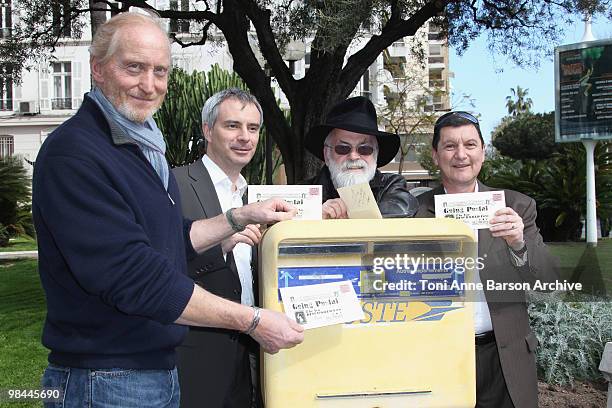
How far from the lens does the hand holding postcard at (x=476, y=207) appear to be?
2145 mm

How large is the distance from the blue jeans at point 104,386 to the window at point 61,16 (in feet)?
30.3

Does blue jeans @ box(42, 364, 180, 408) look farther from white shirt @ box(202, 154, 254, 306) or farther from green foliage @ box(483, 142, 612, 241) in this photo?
green foliage @ box(483, 142, 612, 241)

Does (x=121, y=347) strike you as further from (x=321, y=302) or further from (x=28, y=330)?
(x=28, y=330)

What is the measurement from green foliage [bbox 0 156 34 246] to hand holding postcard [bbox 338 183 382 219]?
1575 cm

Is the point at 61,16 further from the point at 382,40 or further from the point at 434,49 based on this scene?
the point at 434,49

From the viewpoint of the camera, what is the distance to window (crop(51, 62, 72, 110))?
3672 centimetres

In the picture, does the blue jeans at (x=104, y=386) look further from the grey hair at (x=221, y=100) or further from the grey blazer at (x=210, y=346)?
the grey hair at (x=221, y=100)

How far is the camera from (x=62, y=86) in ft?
121

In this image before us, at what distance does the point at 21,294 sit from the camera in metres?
10.7

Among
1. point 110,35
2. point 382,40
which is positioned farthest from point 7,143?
point 110,35

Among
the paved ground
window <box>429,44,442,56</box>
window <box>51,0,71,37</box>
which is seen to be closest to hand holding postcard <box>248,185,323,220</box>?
window <box>51,0,71,37</box>

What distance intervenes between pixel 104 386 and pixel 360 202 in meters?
0.95

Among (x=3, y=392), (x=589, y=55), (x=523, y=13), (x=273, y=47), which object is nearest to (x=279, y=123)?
(x=273, y=47)

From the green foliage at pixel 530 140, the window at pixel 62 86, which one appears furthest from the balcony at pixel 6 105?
the green foliage at pixel 530 140
